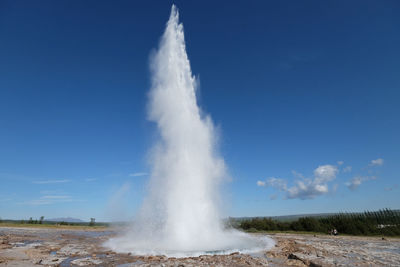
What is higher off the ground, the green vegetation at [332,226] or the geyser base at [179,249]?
the green vegetation at [332,226]

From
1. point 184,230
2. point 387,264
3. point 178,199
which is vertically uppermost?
point 178,199

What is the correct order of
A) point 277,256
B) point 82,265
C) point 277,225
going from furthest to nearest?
point 277,225 < point 277,256 < point 82,265

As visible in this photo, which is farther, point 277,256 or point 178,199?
point 178,199

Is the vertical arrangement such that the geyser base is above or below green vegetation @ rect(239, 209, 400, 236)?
below

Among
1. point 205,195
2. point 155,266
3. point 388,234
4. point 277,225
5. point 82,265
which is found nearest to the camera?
point 155,266

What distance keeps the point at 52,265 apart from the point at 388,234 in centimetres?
3614

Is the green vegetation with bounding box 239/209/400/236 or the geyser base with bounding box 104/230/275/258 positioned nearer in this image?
the geyser base with bounding box 104/230/275/258

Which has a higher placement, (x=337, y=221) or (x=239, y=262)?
(x=337, y=221)

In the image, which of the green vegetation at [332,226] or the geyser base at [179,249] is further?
the green vegetation at [332,226]

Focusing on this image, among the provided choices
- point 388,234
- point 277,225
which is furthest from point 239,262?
point 277,225

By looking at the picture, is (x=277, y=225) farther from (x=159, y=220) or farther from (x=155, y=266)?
(x=155, y=266)

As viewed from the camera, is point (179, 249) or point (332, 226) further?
point (332, 226)

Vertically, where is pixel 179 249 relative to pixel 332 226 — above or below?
below

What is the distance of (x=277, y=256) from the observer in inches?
539
